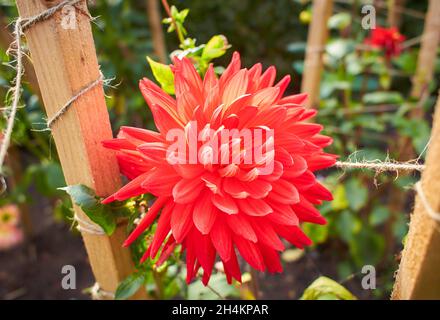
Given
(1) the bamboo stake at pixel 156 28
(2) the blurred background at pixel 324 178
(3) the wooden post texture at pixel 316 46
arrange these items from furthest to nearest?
(1) the bamboo stake at pixel 156 28
(2) the blurred background at pixel 324 178
(3) the wooden post texture at pixel 316 46

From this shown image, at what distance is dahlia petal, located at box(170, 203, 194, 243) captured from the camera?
1.59ft

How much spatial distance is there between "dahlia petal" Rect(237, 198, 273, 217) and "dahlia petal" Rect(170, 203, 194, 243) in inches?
2.2

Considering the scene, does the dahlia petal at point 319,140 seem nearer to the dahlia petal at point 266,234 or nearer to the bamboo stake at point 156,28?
the dahlia petal at point 266,234

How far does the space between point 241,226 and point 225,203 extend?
0.09 feet

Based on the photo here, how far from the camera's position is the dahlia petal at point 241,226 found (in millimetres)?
478

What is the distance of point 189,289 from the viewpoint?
838mm

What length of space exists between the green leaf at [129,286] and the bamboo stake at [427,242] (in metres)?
0.35

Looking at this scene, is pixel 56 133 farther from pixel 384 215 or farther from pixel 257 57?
pixel 257 57

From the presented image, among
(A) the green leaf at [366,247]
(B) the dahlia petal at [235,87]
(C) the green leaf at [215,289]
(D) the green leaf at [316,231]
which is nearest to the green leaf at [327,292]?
(C) the green leaf at [215,289]

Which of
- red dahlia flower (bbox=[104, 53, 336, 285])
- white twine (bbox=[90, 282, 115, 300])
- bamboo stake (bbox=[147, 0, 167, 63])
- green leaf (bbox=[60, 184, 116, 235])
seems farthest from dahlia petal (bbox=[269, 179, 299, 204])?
bamboo stake (bbox=[147, 0, 167, 63])

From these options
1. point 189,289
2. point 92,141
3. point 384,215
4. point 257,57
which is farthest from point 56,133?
point 257,57

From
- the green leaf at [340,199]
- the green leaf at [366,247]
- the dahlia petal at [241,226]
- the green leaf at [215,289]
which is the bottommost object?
the green leaf at [366,247]

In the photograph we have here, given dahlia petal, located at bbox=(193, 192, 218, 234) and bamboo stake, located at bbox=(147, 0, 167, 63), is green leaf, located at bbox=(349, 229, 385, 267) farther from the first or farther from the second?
dahlia petal, located at bbox=(193, 192, 218, 234)
